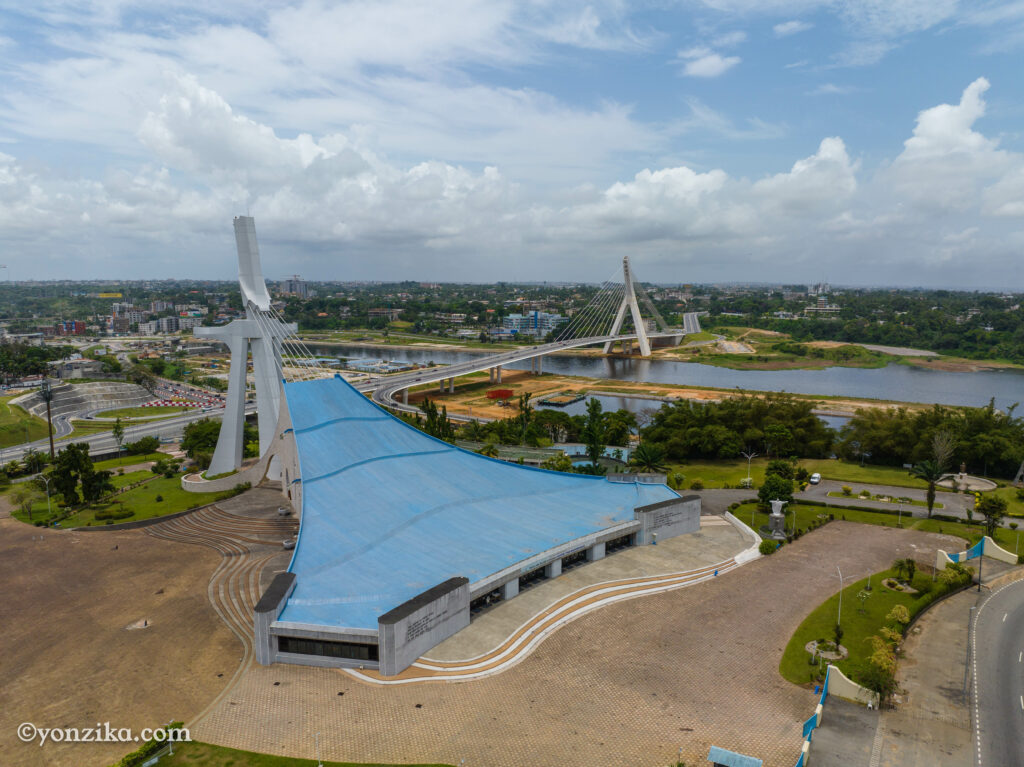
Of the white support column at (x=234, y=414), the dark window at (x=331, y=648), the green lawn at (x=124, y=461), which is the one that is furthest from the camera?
the green lawn at (x=124, y=461)

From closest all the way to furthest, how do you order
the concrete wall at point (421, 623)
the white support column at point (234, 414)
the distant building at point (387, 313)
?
the concrete wall at point (421, 623), the white support column at point (234, 414), the distant building at point (387, 313)

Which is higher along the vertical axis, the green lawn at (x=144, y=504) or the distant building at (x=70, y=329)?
the distant building at (x=70, y=329)

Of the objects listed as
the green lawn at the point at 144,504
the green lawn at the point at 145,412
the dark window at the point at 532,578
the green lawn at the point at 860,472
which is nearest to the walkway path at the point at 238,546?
the green lawn at the point at 144,504

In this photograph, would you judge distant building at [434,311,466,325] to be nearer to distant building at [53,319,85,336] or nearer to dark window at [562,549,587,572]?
distant building at [53,319,85,336]

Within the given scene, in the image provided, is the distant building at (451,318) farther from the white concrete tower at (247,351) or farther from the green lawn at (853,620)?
the green lawn at (853,620)

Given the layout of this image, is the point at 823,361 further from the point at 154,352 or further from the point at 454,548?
the point at 154,352

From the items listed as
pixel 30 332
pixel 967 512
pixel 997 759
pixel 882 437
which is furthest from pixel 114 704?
pixel 30 332

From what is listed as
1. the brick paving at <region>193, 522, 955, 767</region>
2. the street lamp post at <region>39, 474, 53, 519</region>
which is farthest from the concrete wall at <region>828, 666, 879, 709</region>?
the street lamp post at <region>39, 474, 53, 519</region>
